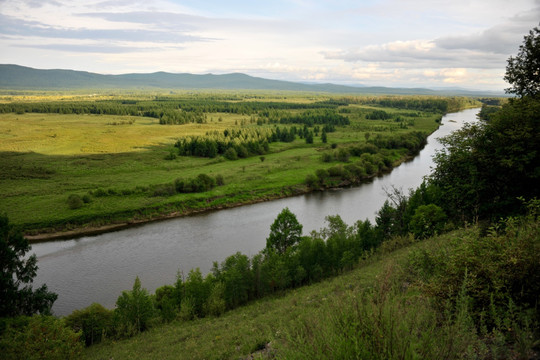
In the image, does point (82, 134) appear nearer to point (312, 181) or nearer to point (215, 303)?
point (312, 181)

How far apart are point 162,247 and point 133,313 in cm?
1569

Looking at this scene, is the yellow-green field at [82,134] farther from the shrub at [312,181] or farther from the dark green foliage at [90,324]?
A: the dark green foliage at [90,324]

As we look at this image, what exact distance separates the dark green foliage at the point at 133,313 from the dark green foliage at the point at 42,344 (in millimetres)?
3033

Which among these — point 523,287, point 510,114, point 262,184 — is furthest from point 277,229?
point 262,184

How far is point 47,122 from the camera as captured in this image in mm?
96688

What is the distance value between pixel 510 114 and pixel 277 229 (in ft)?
55.3

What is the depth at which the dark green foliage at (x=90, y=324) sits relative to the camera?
16219 millimetres

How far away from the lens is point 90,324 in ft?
53.8

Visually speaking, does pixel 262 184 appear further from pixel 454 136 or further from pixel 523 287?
pixel 523 287

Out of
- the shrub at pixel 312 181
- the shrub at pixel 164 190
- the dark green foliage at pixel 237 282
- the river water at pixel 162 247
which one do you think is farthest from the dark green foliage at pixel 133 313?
the shrub at pixel 312 181

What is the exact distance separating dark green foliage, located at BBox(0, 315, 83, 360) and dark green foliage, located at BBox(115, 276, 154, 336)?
3.03 metres

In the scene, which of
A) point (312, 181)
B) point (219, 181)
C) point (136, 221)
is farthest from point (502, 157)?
point (219, 181)

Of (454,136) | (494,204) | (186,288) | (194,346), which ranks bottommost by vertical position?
(186,288)

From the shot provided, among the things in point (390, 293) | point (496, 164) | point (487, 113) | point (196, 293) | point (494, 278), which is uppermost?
point (487, 113)
